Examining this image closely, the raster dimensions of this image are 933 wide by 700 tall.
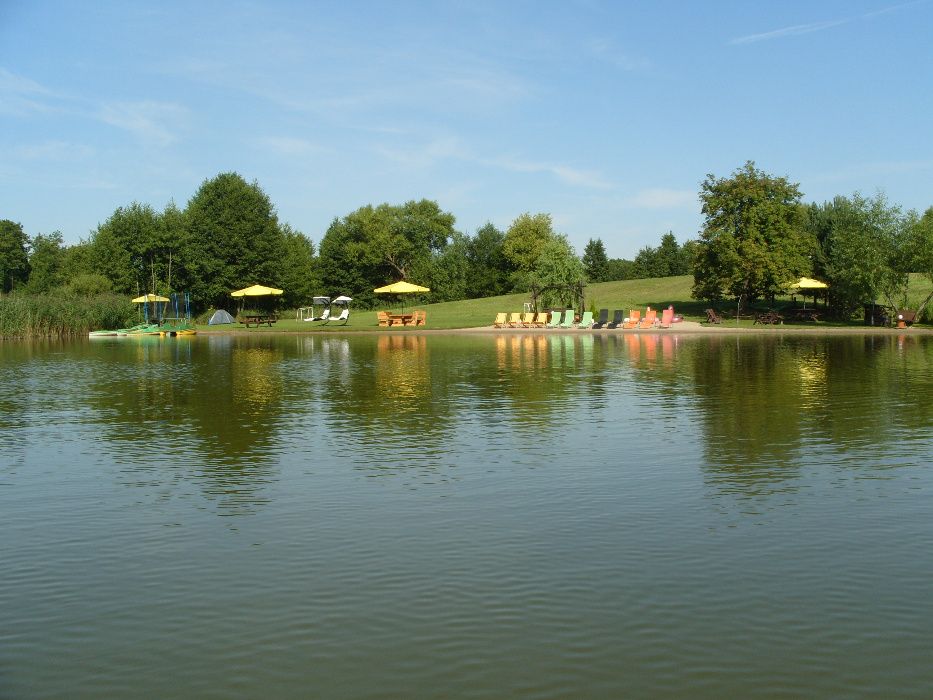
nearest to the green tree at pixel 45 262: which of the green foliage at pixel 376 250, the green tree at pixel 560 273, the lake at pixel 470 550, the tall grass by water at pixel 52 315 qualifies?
the green foliage at pixel 376 250

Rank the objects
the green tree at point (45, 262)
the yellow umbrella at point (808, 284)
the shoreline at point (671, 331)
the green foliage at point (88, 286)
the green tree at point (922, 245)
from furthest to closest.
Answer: the green tree at point (45, 262), the green foliage at point (88, 286), the yellow umbrella at point (808, 284), the green tree at point (922, 245), the shoreline at point (671, 331)

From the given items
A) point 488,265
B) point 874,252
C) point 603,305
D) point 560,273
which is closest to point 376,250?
point 488,265

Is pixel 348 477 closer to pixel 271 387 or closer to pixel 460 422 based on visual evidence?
pixel 460 422

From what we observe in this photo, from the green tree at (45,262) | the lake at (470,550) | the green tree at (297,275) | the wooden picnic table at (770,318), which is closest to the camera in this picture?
the lake at (470,550)

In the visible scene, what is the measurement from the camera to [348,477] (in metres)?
11.1

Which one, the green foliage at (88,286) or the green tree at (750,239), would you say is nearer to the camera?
the green tree at (750,239)

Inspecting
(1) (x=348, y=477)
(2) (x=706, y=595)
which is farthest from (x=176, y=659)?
(1) (x=348, y=477)

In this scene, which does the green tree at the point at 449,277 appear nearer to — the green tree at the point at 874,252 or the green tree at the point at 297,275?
the green tree at the point at 297,275

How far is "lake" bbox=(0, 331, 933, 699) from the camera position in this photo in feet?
18.4

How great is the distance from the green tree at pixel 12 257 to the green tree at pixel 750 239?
286ft

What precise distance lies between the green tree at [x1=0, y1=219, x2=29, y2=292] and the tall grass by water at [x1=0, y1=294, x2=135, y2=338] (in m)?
67.8

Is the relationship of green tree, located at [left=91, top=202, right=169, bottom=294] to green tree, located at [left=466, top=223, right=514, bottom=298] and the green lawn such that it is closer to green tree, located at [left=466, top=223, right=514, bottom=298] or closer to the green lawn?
the green lawn

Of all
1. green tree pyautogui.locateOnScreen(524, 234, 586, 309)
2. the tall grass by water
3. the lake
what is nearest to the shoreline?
the tall grass by water

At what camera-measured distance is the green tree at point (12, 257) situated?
382ft
